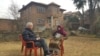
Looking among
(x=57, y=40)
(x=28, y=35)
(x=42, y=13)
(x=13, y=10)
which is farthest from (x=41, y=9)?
(x=28, y=35)

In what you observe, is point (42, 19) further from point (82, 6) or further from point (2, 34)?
point (2, 34)

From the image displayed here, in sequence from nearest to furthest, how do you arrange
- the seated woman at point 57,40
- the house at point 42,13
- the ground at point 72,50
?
the seated woman at point 57,40
the ground at point 72,50
the house at point 42,13

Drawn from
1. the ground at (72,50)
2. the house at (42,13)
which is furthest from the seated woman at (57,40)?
the house at (42,13)

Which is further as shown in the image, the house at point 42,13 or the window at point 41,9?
the window at point 41,9

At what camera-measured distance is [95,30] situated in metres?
29.6

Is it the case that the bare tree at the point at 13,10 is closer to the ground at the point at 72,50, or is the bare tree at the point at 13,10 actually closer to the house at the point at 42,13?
the house at the point at 42,13

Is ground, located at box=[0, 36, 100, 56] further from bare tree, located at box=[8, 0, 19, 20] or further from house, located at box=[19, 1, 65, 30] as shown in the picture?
house, located at box=[19, 1, 65, 30]

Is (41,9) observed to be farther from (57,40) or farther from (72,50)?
(57,40)

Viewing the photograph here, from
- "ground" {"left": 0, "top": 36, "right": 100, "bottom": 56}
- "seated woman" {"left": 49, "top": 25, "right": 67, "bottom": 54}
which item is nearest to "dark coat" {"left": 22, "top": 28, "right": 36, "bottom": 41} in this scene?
"seated woman" {"left": 49, "top": 25, "right": 67, "bottom": 54}

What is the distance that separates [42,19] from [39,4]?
11.2 ft

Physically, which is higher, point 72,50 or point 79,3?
point 79,3

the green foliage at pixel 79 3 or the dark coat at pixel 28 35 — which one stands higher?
the green foliage at pixel 79 3

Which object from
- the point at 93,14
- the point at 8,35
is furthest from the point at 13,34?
the point at 93,14

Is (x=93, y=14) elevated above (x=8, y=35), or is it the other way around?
(x=93, y=14)
